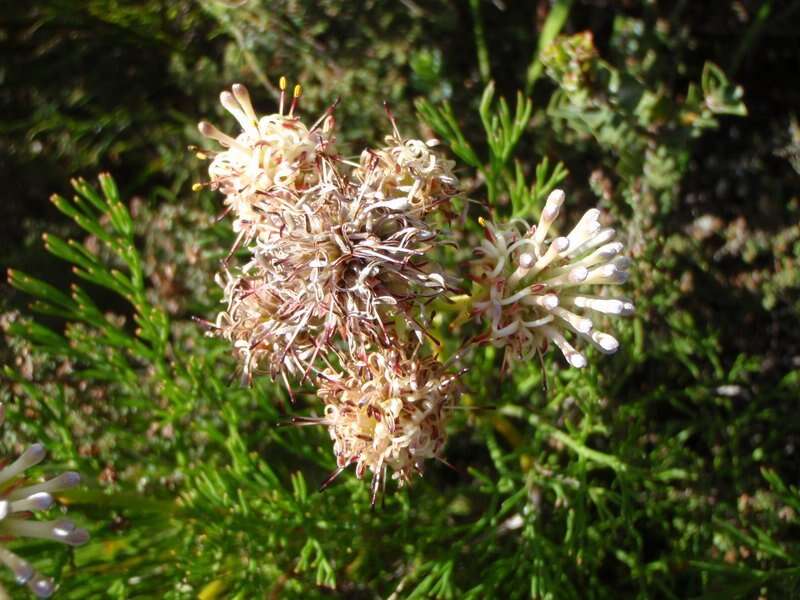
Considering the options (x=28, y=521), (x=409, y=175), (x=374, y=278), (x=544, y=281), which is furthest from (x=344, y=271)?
(x=28, y=521)

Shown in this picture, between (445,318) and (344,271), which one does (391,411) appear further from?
(445,318)

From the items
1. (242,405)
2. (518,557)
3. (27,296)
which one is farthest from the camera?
(27,296)

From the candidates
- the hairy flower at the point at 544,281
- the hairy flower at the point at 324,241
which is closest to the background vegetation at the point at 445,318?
the hairy flower at the point at 324,241

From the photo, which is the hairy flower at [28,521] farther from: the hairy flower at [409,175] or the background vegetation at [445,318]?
the hairy flower at [409,175]

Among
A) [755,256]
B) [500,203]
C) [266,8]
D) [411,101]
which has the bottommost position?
[755,256]

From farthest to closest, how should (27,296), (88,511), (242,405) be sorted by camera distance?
(27,296) < (242,405) < (88,511)

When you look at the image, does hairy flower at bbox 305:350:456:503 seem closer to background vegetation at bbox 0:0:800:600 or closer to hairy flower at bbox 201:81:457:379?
hairy flower at bbox 201:81:457:379

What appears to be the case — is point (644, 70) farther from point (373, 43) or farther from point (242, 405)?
point (242, 405)

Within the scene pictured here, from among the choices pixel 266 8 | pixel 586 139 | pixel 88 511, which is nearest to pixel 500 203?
pixel 586 139

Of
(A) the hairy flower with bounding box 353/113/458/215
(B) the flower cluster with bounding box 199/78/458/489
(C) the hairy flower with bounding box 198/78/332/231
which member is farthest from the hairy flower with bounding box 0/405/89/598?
(A) the hairy flower with bounding box 353/113/458/215
